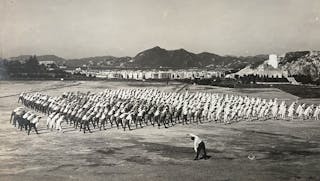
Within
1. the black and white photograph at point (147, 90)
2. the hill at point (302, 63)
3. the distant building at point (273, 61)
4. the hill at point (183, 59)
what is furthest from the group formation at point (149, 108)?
the hill at point (183, 59)

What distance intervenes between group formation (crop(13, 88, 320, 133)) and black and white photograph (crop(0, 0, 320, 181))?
25mm

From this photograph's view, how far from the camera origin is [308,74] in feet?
23.2

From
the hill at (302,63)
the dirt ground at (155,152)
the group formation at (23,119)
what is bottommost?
the dirt ground at (155,152)

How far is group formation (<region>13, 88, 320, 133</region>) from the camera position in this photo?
270 inches

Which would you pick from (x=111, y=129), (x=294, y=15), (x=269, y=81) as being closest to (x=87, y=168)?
(x=111, y=129)

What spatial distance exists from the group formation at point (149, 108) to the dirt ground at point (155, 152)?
10.0 inches

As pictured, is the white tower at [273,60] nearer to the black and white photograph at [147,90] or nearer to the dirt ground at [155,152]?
the black and white photograph at [147,90]

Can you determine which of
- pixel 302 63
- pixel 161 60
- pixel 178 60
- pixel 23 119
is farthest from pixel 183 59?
pixel 23 119

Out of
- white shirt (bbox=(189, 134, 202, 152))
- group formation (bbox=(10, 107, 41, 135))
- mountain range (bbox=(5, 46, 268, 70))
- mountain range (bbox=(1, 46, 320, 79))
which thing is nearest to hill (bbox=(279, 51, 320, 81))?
mountain range (bbox=(1, 46, 320, 79))

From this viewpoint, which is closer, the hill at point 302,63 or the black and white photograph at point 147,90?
the black and white photograph at point 147,90

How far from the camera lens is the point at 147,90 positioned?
7504 mm

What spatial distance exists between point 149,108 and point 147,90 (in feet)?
1.26

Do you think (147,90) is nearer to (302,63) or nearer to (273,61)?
(273,61)

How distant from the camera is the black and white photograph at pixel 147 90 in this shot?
17.8 ft
